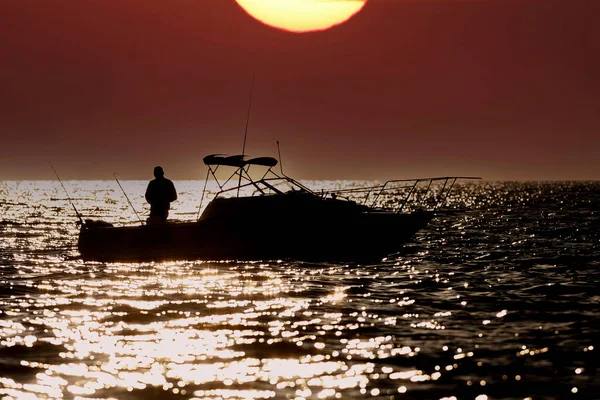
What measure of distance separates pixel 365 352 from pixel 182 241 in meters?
15.1

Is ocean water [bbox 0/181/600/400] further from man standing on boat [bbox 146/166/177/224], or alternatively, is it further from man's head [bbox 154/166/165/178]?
man's head [bbox 154/166/165/178]

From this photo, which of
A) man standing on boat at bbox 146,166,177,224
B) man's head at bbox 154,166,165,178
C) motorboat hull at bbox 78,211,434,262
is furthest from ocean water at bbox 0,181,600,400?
man's head at bbox 154,166,165,178

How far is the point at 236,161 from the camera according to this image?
27.4 metres

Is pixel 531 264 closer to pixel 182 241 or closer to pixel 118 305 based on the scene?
pixel 182 241

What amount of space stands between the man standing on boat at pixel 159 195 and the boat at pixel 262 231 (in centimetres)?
47

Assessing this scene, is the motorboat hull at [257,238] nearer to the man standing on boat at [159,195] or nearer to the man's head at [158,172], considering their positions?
the man standing on boat at [159,195]

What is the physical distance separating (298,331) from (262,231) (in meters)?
12.9

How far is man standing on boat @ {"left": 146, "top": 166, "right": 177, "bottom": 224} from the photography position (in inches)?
1021

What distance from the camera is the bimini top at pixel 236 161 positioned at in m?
27.3

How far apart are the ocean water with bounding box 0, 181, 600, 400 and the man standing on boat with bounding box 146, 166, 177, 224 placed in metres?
1.83

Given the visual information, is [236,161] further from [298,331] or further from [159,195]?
[298,331]

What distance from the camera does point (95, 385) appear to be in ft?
35.0

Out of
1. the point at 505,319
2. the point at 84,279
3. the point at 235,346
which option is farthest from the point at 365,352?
the point at 84,279

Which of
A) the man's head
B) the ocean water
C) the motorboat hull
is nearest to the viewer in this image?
the ocean water
